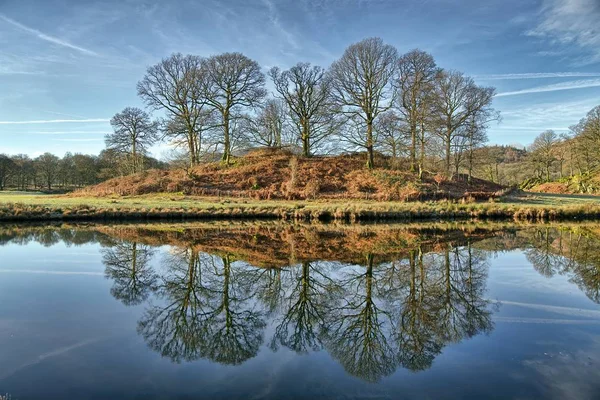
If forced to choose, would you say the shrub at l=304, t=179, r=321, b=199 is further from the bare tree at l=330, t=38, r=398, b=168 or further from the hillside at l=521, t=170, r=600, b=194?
the hillside at l=521, t=170, r=600, b=194

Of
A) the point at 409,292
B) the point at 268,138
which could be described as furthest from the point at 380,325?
the point at 268,138

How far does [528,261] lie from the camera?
11.1 metres

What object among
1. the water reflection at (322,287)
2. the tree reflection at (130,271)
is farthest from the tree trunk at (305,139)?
the tree reflection at (130,271)

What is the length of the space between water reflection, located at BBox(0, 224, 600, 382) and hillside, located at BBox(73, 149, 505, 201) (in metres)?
13.3

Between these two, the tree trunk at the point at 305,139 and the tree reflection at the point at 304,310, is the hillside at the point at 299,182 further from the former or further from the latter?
the tree reflection at the point at 304,310

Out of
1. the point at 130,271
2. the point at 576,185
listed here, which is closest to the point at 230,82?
the point at 130,271

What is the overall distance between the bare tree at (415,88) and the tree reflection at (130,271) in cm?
2367

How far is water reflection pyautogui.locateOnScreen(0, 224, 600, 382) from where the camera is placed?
5543 mm

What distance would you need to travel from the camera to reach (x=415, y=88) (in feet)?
A: 102

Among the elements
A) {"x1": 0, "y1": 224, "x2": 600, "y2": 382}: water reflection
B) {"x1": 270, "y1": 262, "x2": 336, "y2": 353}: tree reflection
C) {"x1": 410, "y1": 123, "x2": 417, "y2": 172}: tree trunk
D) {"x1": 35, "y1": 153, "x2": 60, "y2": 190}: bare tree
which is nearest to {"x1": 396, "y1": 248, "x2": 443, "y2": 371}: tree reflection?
{"x1": 0, "y1": 224, "x2": 600, "y2": 382}: water reflection

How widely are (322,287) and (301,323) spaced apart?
2155 mm

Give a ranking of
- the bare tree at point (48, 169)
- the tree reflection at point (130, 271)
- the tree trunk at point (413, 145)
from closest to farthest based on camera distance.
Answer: the tree reflection at point (130, 271) → the tree trunk at point (413, 145) → the bare tree at point (48, 169)

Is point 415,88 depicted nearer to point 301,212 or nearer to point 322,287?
point 301,212

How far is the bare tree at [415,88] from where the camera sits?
30672mm
